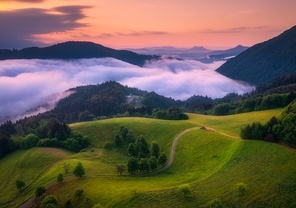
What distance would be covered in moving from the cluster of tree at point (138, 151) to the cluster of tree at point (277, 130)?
116 feet

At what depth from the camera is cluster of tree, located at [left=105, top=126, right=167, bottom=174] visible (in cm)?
11688

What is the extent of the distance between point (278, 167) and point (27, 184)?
9724cm

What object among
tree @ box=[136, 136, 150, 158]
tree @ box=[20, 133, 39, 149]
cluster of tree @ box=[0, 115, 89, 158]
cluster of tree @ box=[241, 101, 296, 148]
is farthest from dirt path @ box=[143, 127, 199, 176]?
tree @ box=[20, 133, 39, 149]

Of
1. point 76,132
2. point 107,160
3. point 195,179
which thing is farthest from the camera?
point 76,132

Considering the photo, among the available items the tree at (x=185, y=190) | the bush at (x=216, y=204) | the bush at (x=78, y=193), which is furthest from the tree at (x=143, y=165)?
the bush at (x=216, y=204)

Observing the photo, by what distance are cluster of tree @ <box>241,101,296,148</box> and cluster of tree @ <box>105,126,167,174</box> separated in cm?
3542

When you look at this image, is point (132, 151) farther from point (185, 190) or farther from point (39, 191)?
point (185, 190)

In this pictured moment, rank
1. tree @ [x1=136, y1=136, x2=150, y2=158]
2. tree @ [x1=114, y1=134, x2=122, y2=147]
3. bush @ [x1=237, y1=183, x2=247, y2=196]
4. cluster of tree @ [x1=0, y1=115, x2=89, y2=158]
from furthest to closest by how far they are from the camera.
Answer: cluster of tree @ [x1=0, y1=115, x2=89, y2=158] < tree @ [x1=114, y1=134, x2=122, y2=147] < tree @ [x1=136, y1=136, x2=150, y2=158] < bush @ [x1=237, y1=183, x2=247, y2=196]

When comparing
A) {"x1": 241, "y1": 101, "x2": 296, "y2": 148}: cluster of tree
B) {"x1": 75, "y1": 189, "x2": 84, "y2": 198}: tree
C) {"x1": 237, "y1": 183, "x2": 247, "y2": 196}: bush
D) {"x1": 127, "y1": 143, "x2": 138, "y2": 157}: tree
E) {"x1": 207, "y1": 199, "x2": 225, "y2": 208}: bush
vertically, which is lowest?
{"x1": 75, "y1": 189, "x2": 84, "y2": 198}: tree

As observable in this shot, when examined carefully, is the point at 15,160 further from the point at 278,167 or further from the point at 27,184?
the point at 278,167

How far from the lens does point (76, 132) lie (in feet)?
592

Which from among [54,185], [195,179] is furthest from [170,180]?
[54,185]

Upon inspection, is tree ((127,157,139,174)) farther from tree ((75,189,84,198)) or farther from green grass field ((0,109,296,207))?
tree ((75,189,84,198))

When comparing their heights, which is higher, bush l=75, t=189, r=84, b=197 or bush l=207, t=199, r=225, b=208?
bush l=207, t=199, r=225, b=208
